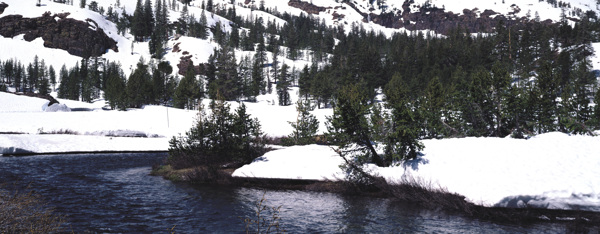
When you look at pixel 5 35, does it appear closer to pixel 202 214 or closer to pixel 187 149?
pixel 187 149

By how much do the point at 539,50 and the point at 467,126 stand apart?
329 feet

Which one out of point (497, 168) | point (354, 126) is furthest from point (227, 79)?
point (497, 168)

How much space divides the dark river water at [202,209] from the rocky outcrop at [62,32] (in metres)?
173

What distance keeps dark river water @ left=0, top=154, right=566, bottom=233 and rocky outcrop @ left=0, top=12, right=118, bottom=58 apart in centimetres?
17255

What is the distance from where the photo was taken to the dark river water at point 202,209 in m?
16.7

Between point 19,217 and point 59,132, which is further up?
point 59,132

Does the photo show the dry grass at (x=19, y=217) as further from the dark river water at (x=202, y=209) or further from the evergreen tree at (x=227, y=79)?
the evergreen tree at (x=227, y=79)

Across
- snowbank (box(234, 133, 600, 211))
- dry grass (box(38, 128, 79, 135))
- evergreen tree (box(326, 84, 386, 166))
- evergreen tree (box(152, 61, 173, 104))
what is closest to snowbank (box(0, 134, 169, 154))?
dry grass (box(38, 128, 79, 135))

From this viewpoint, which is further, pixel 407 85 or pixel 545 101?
pixel 407 85

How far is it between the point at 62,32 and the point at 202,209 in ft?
679

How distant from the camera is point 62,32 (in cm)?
17825

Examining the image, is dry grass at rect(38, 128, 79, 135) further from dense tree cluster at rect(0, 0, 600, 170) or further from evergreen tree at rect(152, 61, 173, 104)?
evergreen tree at rect(152, 61, 173, 104)

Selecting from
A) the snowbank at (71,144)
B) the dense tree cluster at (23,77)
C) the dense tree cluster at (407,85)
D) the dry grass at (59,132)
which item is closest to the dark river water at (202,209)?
the dense tree cluster at (407,85)

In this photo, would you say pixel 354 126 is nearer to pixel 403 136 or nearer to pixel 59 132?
pixel 403 136
